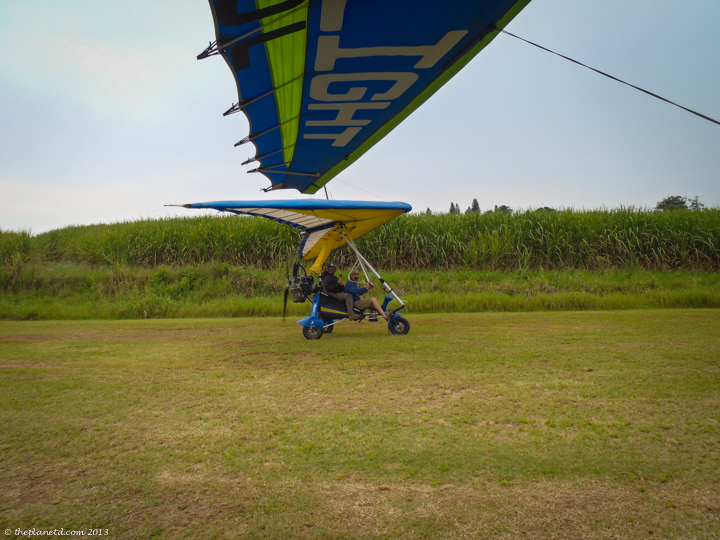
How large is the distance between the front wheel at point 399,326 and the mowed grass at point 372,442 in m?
1.43

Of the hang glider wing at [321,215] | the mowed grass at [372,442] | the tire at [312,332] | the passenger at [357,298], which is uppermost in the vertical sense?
the hang glider wing at [321,215]

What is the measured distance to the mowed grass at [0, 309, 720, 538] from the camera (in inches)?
83.6

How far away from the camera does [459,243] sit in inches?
551

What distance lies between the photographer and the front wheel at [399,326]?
7266 mm

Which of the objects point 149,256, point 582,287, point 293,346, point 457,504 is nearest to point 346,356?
point 293,346

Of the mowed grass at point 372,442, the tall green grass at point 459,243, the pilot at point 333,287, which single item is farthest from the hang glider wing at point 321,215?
the tall green grass at point 459,243

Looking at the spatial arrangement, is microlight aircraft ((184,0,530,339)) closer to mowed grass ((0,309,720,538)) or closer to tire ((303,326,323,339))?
tire ((303,326,323,339))

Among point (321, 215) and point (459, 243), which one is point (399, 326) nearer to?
point (321, 215)

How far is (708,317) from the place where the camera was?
7.71m

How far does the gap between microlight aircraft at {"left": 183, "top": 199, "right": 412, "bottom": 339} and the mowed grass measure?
1.52m

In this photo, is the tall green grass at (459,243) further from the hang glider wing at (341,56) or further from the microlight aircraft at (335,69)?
the hang glider wing at (341,56)

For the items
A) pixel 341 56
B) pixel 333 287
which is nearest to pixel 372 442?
pixel 341 56

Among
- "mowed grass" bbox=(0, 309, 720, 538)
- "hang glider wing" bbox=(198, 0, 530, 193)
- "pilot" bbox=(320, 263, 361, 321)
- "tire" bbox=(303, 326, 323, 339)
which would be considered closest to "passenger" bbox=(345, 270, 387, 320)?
"pilot" bbox=(320, 263, 361, 321)

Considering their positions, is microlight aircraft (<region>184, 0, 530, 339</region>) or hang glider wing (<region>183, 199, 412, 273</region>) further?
hang glider wing (<region>183, 199, 412, 273</region>)
